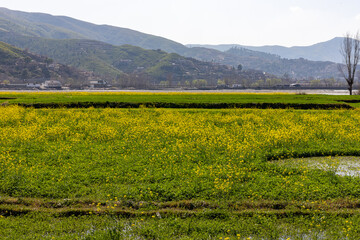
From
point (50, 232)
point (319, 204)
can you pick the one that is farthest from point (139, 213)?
point (319, 204)

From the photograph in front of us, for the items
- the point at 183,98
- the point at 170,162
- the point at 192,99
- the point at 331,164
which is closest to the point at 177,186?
the point at 170,162

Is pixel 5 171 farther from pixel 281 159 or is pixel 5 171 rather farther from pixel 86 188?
pixel 281 159

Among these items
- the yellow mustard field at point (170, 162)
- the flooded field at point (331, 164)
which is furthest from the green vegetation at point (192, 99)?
the flooded field at point (331, 164)

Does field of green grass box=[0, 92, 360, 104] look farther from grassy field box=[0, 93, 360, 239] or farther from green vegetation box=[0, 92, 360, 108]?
grassy field box=[0, 93, 360, 239]

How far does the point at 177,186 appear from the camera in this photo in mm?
10258

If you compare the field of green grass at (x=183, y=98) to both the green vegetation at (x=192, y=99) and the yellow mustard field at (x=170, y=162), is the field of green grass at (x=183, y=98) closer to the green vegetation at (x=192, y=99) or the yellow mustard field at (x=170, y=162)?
the green vegetation at (x=192, y=99)

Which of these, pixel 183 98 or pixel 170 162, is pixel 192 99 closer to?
pixel 183 98

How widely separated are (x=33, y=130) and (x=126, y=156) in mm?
9235

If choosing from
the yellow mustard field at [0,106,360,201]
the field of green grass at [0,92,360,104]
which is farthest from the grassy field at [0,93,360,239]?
the field of green grass at [0,92,360,104]

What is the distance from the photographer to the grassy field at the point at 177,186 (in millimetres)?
7762

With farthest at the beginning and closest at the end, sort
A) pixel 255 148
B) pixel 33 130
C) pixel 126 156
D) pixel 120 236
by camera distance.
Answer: pixel 33 130
pixel 255 148
pixel 126 156
pixel 120 236

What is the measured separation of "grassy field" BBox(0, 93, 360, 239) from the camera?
776cm

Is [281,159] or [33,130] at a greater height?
[33,130]

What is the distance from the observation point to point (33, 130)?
18.8 meters
